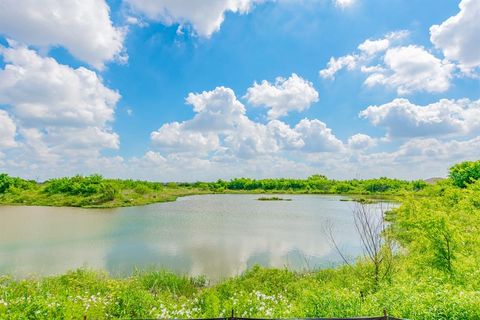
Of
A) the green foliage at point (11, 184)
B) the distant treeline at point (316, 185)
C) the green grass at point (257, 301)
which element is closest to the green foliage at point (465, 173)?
the green grass at point (257, 301)

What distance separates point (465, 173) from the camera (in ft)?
110

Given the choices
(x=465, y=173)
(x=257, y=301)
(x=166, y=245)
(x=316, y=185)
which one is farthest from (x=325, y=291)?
(x=316, y=185)

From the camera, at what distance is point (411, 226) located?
33.0ft

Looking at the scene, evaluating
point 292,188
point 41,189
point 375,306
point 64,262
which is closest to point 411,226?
point 375,306

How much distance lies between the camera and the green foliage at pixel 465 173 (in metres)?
32.9

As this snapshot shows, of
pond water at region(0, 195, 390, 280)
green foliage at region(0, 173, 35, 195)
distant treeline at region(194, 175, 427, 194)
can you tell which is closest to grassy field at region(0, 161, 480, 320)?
pond water at region(0, 195, 390, 280)

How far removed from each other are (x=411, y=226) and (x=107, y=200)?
44922 mm

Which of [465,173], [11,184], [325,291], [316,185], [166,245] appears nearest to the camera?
[325,291]

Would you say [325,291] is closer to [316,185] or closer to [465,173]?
[465,173]

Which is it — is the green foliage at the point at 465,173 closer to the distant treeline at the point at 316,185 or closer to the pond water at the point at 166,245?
→ the pond water at the point at 166,245

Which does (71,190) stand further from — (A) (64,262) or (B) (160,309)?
(B) (160,309)

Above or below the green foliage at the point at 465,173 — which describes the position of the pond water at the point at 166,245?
below

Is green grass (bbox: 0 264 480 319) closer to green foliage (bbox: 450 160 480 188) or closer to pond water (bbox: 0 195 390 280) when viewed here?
pond water (bbox: 0 195 390 280)

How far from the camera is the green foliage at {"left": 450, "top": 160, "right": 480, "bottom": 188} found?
32.9 meters
